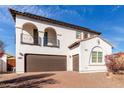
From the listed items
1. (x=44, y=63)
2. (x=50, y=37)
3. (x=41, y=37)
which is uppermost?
(x=50, y=37)

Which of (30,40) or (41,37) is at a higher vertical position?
(41,37)

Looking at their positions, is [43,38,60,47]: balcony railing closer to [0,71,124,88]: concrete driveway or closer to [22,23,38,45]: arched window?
[22,23,38,45]: arched window

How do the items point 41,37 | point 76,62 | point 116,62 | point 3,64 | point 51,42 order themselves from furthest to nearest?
point 3,64
point 51,42
point 41,37
point 76,62
point 116,62

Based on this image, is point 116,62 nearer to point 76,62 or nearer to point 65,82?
point 65,82

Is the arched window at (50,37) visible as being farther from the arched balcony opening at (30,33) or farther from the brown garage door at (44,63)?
the brown garage door at (44,63)

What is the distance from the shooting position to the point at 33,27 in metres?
21.2

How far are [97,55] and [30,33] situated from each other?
8.32m

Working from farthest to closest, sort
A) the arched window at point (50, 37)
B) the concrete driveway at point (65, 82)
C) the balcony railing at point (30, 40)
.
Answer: the arched window at point (50, 37) < the balcony railing at point (30, 40) < the concrete driveway at point (65, 82)

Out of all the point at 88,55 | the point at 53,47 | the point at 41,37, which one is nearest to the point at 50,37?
the point at 53,47

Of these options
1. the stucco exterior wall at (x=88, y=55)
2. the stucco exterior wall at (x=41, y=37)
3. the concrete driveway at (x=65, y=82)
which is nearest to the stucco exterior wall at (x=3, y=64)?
the stucco exterior wall at (x=41, y=37)

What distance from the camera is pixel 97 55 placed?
20234 mm

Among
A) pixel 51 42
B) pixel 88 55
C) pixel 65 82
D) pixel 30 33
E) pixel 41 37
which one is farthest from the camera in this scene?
pixel 51 42

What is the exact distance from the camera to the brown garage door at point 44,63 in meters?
19.5

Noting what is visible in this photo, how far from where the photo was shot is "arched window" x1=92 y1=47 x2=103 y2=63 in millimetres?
20002
